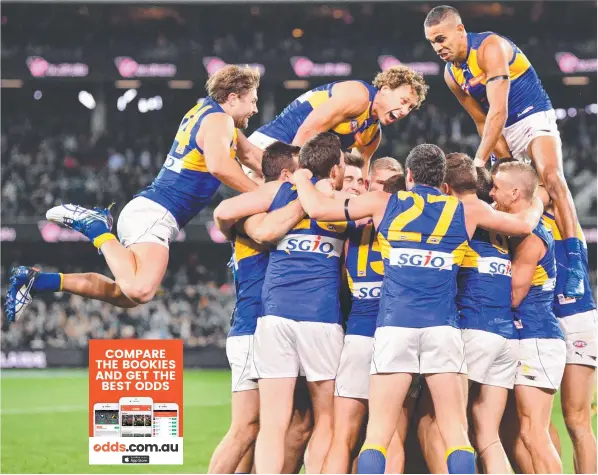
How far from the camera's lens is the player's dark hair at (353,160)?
731 cm

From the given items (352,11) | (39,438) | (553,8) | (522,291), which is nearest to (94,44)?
(352,11)

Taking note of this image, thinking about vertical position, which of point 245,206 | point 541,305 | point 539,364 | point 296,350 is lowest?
point 539,364

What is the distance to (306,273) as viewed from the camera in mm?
6020

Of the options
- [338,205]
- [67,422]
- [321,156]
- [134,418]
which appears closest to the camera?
[338,205]

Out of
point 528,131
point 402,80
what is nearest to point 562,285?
point 528,131

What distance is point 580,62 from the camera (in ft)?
77.0

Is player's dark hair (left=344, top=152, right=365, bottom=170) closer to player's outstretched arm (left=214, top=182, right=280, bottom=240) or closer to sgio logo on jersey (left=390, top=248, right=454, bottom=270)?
player's outstretched arm (left=214, top=182, right=280, bottom=240)

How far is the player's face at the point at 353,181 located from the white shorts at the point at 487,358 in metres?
1.46

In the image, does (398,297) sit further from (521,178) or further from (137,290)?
(137,290)

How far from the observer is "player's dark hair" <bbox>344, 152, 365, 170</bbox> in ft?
24.0

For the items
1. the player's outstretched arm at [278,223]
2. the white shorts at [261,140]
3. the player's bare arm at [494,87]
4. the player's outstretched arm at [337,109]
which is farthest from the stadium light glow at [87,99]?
the player's outstretched arm at [278,223]

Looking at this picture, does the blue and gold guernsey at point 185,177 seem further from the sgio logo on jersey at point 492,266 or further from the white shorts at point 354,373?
the sgio logo on jersey at point 492,266

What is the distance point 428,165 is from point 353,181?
133 cm

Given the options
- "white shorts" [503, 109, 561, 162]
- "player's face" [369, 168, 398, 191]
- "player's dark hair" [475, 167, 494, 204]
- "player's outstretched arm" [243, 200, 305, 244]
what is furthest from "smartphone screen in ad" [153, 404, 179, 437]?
"white shorts" [503, 109, 561, 162]
